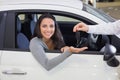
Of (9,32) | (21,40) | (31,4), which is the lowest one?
(21,40)

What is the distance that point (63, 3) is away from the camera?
14.1ft

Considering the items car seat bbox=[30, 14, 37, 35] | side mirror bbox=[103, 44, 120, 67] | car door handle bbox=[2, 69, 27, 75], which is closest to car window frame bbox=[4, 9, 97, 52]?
car door handle bbox=[2, 69, 27, 75]

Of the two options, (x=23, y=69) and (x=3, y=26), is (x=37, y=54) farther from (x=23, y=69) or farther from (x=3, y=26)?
(x=3, y=26)

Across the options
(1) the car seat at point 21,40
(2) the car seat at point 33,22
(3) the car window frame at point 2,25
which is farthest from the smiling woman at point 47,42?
(2) the car seat at point 33,22

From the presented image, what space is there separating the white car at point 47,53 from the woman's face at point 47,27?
0.37 ft

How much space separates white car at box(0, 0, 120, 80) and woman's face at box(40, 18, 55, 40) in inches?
4.4

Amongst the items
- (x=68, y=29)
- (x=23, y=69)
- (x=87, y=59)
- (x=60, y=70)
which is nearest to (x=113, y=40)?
(x=87, y=59)

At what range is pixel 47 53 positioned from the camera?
A: 13.0ft

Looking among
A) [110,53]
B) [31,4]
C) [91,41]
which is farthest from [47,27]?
[110,53]

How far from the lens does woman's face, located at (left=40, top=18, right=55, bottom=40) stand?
404cm

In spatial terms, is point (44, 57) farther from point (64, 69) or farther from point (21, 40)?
point (21, 40)

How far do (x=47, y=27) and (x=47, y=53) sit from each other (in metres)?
0.27

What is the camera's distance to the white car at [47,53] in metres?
3.90

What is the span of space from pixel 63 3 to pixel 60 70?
81cm
